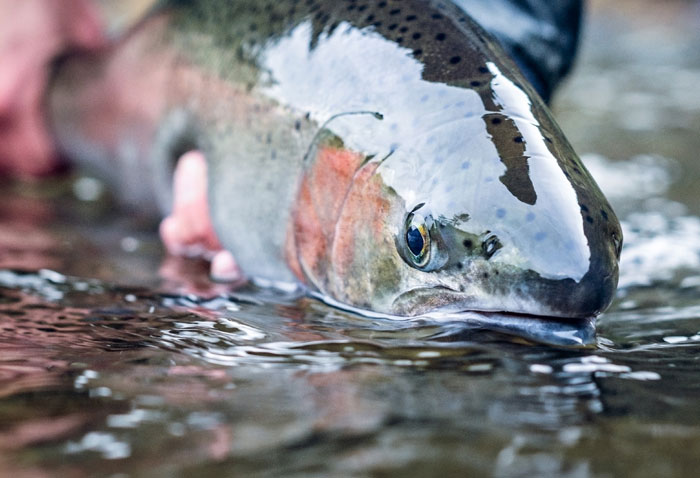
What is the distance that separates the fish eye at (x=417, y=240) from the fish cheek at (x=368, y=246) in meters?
0.05

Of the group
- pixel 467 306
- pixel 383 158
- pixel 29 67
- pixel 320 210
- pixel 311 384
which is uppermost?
pixel 29 67

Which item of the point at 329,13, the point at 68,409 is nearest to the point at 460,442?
the point at 68,409

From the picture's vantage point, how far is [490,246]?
167cm

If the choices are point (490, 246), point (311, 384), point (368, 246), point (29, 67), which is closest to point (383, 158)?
point (368, 246)

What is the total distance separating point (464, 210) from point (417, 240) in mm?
136

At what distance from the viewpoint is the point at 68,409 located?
130 cm

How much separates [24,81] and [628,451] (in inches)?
147

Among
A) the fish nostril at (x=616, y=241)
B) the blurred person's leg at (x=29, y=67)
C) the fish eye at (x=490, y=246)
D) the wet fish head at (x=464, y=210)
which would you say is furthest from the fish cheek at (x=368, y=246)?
the blurred person's leg at (x=29, y=67)

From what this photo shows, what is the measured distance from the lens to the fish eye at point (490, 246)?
1658 millimetres

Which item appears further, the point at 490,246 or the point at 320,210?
the point at 320,210

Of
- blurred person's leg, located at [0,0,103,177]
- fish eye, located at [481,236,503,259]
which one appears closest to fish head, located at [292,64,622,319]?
fish eye, located at [481,236,503,259]

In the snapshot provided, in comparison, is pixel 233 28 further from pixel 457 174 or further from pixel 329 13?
pixel 457 174

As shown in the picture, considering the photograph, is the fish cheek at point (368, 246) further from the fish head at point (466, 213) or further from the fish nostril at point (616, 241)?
the fish nostril at point (616, 241)

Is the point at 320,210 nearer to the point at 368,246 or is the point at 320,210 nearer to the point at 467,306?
the point at 368,246
